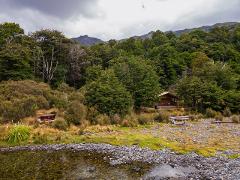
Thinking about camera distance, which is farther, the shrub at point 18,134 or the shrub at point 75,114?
the shrub at point 75,114

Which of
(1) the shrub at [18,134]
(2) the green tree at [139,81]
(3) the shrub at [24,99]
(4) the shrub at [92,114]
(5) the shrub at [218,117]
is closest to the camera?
(1) the shrub at [18,134]

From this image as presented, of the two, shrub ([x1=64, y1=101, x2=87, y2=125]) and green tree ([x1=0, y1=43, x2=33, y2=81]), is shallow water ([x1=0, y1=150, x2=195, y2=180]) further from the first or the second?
green tree ([x1=0, y1=43, x2=33, y2=81])

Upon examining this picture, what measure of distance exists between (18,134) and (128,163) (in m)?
11.4

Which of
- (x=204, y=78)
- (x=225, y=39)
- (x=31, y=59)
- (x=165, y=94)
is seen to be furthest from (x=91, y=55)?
(x=225, y=39)

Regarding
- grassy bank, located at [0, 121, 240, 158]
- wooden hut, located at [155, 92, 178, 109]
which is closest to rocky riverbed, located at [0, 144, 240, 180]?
grassy bank, located at [0, 121, 240, 158]

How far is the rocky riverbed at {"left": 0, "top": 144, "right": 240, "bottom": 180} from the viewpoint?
17.9 meters

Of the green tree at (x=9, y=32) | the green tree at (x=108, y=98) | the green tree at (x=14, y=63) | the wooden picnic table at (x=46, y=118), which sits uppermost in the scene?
the green tree at (x=9, y=32)

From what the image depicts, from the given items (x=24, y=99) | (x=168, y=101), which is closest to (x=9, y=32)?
(x=24, y=99)

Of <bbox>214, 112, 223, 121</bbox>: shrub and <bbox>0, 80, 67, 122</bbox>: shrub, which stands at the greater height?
<bbox>0, 80, 67, 122</bbox>: shrub

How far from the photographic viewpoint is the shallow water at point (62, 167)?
1816 centimetres

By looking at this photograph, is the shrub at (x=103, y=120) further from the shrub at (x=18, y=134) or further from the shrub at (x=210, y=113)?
the shrub at (x=210, y=113)

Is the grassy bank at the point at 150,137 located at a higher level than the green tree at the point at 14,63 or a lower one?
lower

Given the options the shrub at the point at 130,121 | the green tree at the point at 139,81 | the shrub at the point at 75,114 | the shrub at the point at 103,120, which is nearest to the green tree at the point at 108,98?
the shrub at the point at 103,120

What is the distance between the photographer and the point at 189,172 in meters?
18.2
